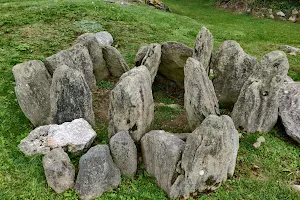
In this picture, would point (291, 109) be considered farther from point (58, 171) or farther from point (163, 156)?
point (58, 171)

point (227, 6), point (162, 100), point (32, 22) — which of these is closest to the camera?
point (162, 100)

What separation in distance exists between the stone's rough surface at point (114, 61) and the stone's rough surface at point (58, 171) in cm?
426

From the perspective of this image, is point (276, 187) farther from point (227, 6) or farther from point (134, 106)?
point (227, 6)

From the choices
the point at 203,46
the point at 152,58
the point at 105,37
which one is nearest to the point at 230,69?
the point at 203,46

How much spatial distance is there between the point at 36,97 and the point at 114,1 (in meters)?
12.7

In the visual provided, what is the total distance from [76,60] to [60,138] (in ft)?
9.01

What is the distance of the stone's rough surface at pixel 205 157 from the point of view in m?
5.53

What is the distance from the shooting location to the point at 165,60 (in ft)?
30.7

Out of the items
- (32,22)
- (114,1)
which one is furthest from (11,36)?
(114,1)

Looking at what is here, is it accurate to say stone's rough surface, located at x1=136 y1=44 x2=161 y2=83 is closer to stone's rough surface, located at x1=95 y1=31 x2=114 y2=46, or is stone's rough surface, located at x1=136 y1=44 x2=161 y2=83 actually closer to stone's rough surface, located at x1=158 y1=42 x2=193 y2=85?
stone's rough surface, located at x1=158 y1=42 x2=193 y2=85

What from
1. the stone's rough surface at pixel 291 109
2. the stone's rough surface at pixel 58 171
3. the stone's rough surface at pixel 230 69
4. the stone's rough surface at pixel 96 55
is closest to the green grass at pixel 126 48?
the stone's rough surface at pixel 58 171

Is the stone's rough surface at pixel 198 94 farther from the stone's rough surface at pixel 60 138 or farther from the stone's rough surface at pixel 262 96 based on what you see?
the stone's rough surface at pixel 60 138

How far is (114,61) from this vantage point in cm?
968

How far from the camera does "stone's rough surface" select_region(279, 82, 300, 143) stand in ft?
24.5
